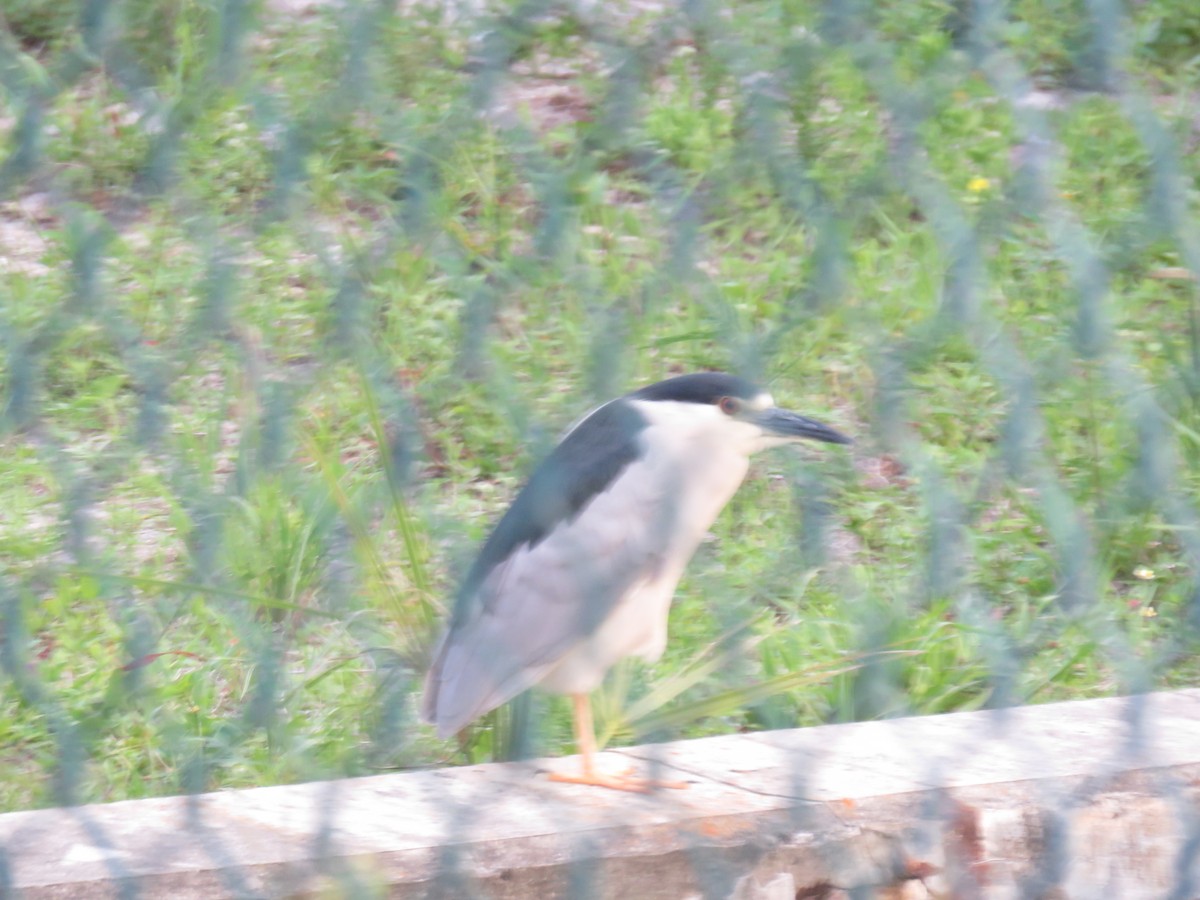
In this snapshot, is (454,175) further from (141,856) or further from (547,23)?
(141,856)

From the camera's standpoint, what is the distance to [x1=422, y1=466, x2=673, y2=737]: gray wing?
1561 mm

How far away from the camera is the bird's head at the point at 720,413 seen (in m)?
1.63

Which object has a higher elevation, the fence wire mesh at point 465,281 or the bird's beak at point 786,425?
the fence wire mesh at point 465,281

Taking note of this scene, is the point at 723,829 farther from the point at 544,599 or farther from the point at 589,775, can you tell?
the point at 544,599

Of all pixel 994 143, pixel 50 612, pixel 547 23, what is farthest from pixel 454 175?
pixel 994 143

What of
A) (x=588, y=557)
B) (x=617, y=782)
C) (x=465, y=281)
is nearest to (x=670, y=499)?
(x=588, y=557)

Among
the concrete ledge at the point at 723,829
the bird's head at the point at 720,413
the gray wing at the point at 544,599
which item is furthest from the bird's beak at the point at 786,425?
the concrete ledge at the point at 723,829

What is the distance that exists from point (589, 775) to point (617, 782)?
0.04 meters

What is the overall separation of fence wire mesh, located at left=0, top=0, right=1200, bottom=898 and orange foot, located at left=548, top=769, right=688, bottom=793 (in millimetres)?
123

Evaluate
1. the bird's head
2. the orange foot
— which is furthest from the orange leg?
the bird's head

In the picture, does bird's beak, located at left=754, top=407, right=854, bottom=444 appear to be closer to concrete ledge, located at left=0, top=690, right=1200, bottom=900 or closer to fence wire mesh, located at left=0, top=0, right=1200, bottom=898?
fence wire mesh, located at left=0, top=0, right=1200, bottom=898

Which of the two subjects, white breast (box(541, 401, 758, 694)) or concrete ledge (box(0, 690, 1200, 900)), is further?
white breast (box(541, 401, 758, 694))

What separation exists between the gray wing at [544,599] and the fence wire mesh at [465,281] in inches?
2.1

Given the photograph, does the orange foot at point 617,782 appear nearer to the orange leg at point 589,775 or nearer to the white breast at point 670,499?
the orange leg at point 589,775
